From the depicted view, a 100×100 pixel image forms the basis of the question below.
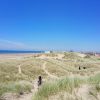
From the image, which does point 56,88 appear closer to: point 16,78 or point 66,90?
point 66,90

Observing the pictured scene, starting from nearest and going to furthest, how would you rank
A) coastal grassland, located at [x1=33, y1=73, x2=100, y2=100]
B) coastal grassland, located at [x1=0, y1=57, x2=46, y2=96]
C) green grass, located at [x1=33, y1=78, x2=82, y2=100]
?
coastal grassland, located at [x1=33, y1=73, x2=100, y2=100] → green grass, located at [x1=33, y1=78, x2=82, y2=100] → coastal grassland, located at [x1=0, y1=57, x2=46, y2=96]

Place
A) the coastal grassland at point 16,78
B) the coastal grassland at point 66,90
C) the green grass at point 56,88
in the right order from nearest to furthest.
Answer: the coastal grassland at point 66,90 → the green grass at point 56,88 → the coastal grassland at point 16,78

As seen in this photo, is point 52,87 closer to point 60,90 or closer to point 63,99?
point 60,90

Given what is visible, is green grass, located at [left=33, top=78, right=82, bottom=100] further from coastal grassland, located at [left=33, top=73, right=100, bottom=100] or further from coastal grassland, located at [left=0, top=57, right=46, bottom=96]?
coastal grassland, located at [left=0, top=57, right=46, bottom=96]

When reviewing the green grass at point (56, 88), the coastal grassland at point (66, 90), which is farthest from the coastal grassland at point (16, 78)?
the coastal grassland at point (66, 90)

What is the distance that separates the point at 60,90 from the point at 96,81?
2.60 m

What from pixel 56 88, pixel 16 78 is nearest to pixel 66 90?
pixel 56 88

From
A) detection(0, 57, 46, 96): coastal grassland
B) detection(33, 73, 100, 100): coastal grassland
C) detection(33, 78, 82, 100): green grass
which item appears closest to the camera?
detection(33, 73, 100, 100): coastal grassland

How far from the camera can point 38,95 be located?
8.49 metres

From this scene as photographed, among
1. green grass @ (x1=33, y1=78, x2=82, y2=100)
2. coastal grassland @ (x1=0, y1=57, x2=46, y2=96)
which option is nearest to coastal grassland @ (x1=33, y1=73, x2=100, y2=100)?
green grass @ (x1=33, y1=78, x2=82, y2=100)

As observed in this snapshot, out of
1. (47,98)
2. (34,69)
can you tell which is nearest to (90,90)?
(47,98)

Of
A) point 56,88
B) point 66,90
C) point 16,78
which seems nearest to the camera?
point 66,90

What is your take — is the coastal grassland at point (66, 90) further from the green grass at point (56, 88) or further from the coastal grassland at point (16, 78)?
the coastal grassland at point (16, 78)

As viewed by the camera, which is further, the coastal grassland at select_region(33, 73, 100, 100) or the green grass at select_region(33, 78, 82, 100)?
the green grass at select_region(33, 78, 82, 100)
